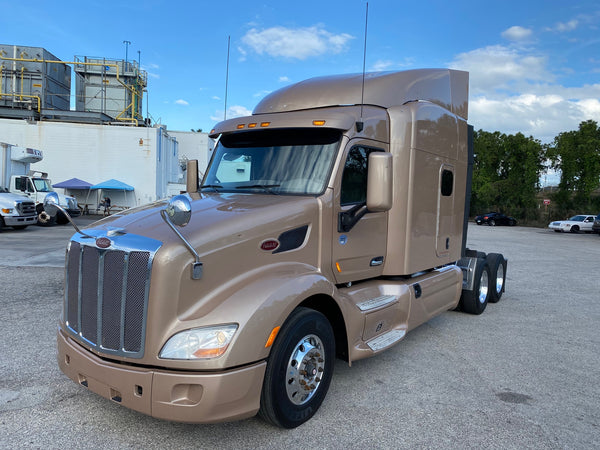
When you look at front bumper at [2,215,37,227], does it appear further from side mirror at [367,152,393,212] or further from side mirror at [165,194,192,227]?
side mirror at [367,152,393,212]

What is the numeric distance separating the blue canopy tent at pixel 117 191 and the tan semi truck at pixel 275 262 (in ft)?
97.3

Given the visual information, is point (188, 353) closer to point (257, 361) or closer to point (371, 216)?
point (257, 361)

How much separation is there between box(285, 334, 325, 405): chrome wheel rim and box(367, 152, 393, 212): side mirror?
1.30 m

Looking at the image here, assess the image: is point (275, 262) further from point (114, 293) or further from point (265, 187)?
point (114, 293)

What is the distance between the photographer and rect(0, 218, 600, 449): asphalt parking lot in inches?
126

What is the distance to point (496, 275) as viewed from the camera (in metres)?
7.78

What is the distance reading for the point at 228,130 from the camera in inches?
178

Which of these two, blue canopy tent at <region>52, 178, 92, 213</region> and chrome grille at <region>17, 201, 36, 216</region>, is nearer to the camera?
chrome grille at <region>17, 201, 36, 216</region>

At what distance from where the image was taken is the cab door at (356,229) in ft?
13.1

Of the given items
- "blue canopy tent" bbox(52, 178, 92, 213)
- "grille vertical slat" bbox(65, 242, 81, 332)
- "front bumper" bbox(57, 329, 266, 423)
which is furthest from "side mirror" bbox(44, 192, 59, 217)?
"blue canopy tent" bbox(52, 178, 92, 213)

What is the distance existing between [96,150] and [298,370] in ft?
111

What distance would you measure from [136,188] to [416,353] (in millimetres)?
31728

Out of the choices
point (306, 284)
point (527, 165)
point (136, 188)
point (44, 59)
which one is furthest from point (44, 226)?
point (527, 165)

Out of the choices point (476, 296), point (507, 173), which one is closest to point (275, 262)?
point (476, 296)
